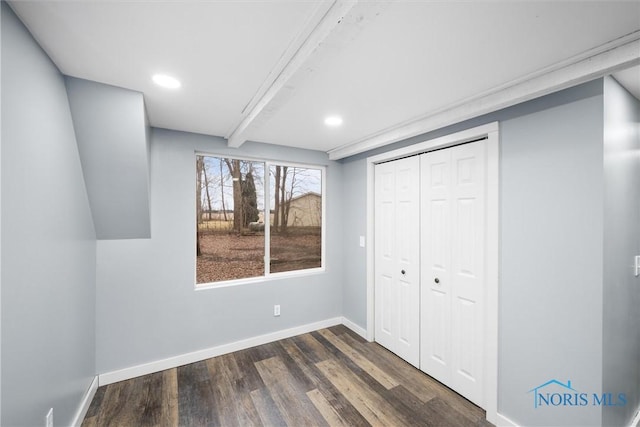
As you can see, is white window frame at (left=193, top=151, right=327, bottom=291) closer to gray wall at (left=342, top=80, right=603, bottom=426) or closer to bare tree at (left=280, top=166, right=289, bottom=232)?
bare tree at (left=280, top=166, right=289, bottom=232)

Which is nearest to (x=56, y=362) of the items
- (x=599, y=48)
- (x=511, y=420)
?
(x=511, y=420)

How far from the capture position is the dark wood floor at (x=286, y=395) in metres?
1.96

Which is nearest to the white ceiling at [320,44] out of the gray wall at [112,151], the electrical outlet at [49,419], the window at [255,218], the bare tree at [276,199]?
the gray wall at [112,151]

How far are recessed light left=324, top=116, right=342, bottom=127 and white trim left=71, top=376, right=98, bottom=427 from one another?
2846mm

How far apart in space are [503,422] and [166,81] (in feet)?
10.6

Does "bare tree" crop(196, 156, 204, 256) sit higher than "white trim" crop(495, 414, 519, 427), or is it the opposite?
"bare tree" crop(196, 156, 204, 256)

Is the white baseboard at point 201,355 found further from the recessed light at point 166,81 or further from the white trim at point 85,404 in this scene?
the recessed light at point 166,81

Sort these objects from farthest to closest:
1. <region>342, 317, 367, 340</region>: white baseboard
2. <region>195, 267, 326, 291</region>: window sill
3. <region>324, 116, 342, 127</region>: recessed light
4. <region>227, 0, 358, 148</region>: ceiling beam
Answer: <region>342, 317, 367, 340</region>: white baseboard → <region>195, 267, 326, 291</region>: window sill → <region>324, 116, 342, 127</region>: recessed light → <region>227, 0, 358, 148</region>: ceiling beam

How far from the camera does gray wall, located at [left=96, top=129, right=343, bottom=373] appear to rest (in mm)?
2369

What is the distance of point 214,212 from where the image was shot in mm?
2949

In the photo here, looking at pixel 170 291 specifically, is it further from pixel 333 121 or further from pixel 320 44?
pixel 320 44

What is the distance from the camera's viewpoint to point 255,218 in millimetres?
3164

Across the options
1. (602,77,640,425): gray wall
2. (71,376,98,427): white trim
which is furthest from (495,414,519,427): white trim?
(71,376,98,427): white trim

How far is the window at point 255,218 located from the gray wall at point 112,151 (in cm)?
75
